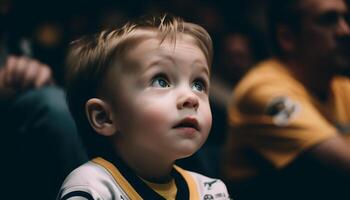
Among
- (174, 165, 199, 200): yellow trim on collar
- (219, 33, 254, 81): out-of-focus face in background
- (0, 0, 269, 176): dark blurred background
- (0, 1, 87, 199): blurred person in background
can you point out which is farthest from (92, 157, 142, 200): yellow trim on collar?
(219, 33, 254, 81): out-of-focus face in background

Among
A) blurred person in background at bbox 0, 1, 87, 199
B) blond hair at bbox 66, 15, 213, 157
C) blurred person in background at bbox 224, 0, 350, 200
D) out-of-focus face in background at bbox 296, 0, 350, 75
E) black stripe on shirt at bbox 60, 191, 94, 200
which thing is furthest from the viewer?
out-of-focus face in background at bbox 296, 0, 350, 75

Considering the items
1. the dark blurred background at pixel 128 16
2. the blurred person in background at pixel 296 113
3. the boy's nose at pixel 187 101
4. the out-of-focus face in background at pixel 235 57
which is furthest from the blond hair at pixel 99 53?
the out-of-focus face in background at pixel 235 57

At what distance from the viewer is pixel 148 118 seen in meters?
1.08

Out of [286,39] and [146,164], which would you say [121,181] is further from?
[286,39]

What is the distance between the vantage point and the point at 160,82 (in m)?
1.10

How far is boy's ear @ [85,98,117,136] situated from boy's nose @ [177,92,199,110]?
5.4 inches

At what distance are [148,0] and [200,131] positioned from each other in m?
2.43

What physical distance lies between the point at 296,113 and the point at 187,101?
0.98 m

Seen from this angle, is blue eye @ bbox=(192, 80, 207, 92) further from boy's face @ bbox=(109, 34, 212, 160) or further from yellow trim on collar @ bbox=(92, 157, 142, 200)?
yellow trim on collar @ bbox=(92, 157, 142, 200)

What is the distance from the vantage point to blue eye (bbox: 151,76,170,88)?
43.1 inches

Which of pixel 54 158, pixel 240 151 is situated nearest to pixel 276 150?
pixel 240 151

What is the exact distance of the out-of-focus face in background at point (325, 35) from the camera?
2.16m

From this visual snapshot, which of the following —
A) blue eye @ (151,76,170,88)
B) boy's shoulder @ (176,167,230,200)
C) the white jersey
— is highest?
blue eye @ (151,76,170,88)

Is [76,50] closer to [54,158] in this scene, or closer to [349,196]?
[54,158]
